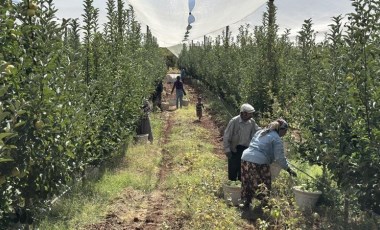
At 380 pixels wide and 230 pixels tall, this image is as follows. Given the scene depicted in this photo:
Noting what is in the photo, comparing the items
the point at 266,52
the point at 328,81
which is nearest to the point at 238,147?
the point at 328,81

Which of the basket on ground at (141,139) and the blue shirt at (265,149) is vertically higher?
the blue shirt at (265,149)

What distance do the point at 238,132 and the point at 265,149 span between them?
0.92m

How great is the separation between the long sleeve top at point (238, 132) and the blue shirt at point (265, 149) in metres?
0.64

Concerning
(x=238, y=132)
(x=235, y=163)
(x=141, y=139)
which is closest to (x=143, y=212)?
(x=235, y=163)

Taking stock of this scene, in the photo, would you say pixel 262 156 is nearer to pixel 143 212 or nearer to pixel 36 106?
pixel 143 212

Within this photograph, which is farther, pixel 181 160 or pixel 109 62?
pixel 181 160

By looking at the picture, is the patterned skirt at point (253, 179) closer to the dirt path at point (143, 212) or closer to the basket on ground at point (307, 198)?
the basket on ground at point (307, 198)

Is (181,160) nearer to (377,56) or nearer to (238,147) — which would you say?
(238,147)

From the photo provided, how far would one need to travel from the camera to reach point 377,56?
15.8 feet

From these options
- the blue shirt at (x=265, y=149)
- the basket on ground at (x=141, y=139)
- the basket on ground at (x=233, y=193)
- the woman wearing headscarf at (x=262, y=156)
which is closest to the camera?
the blue shirt at (x=265, y=149)

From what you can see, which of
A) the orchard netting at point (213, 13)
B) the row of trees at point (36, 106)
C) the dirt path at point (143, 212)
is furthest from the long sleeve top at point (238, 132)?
the orchard netting at point (213, 13)

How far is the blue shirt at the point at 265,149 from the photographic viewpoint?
588cm

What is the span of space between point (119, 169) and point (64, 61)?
14.8 ft

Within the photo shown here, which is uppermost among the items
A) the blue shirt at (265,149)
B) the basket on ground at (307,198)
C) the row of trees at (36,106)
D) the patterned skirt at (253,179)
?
the row of trees at (36,106)
